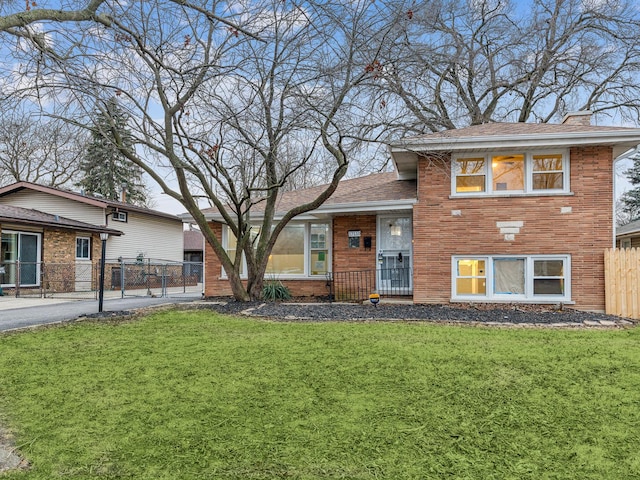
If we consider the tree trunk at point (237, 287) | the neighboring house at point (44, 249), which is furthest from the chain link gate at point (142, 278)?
the tree trunk at point (237, 287)

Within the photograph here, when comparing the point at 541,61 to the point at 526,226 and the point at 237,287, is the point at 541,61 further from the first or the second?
the point at 237,287

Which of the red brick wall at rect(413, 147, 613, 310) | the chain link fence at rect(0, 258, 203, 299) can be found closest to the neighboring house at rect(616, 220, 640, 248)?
the red brick wall at rect(413, 147, 613, 310)

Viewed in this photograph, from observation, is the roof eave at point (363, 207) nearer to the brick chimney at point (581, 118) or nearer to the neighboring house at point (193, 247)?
the brick chimney at point (581, 118)

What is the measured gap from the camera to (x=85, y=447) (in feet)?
10.2

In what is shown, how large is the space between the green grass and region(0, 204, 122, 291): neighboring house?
11622 millimetres

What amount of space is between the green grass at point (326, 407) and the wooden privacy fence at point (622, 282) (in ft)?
11.7

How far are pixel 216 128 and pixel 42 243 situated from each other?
1153 centimetres

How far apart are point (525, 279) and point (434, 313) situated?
9.06 ft

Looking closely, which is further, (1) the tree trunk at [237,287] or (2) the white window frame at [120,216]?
(2) the white window frame at [120,216]

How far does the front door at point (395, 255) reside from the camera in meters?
12.5

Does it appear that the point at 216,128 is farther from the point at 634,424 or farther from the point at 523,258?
the point at 634,424

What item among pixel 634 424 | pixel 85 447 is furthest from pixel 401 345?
pixel 85 447

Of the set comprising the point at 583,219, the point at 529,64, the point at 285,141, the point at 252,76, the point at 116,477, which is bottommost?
the point at 116,477

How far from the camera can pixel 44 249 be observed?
702 inches
